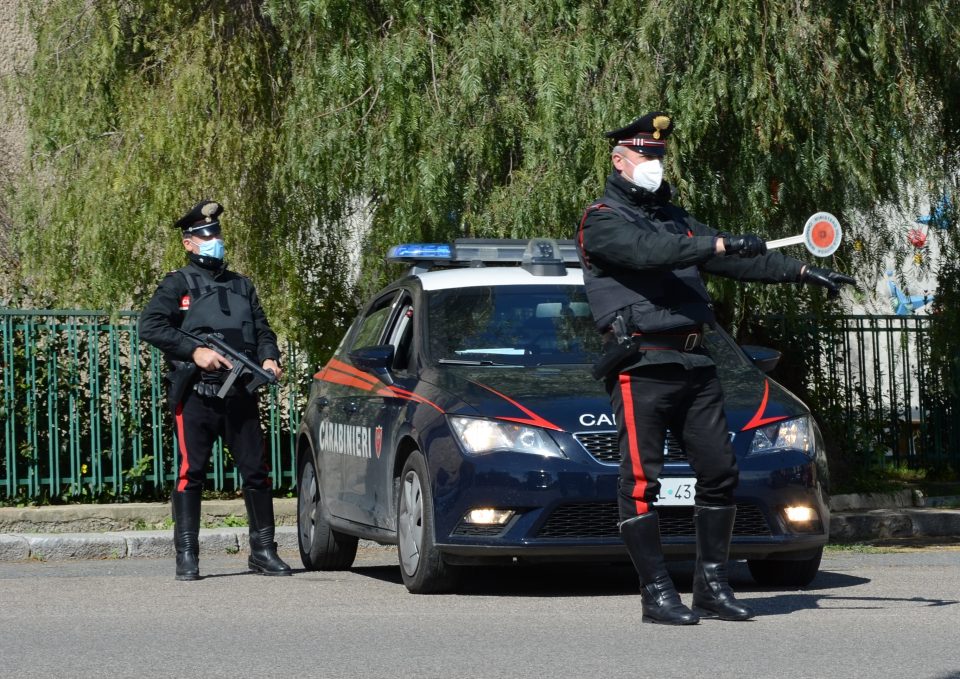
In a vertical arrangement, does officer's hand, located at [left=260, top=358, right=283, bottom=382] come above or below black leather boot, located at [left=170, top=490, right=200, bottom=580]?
above

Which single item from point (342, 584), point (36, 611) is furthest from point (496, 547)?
point (36, 611)

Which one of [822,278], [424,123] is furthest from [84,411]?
[822,278]

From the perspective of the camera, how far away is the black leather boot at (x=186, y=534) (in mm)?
8945

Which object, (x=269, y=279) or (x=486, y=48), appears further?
(x=269, y=279)

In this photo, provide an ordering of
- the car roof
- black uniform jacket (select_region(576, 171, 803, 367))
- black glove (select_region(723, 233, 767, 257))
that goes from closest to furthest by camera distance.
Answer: black glove (select_region(723, 233, 767, 257)) → black uniform jacket (select_region(576, 171, 803, 367)) → the car roof

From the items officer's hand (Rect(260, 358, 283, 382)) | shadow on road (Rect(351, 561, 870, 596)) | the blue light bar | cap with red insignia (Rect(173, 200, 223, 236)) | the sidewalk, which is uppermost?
cap with red insignia (Rect(173, 200, 223, 236))

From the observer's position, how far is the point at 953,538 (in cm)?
1166

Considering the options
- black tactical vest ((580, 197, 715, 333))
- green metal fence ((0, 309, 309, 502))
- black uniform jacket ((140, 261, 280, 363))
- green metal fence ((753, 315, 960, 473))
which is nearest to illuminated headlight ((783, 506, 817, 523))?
black tactical vest ((580, 197, 715, 333))

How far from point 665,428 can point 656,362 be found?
30cm

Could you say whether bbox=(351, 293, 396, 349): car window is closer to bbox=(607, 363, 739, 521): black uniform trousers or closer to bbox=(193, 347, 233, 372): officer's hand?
bbox=(193, 347, 233, 372): officer's hand

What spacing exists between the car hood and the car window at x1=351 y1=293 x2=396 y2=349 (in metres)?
1.21

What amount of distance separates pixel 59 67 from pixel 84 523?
3.38 metres

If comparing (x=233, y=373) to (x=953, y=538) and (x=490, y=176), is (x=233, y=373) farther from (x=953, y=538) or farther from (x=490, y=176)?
(x=953, y=538)

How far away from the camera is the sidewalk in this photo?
435 inches
